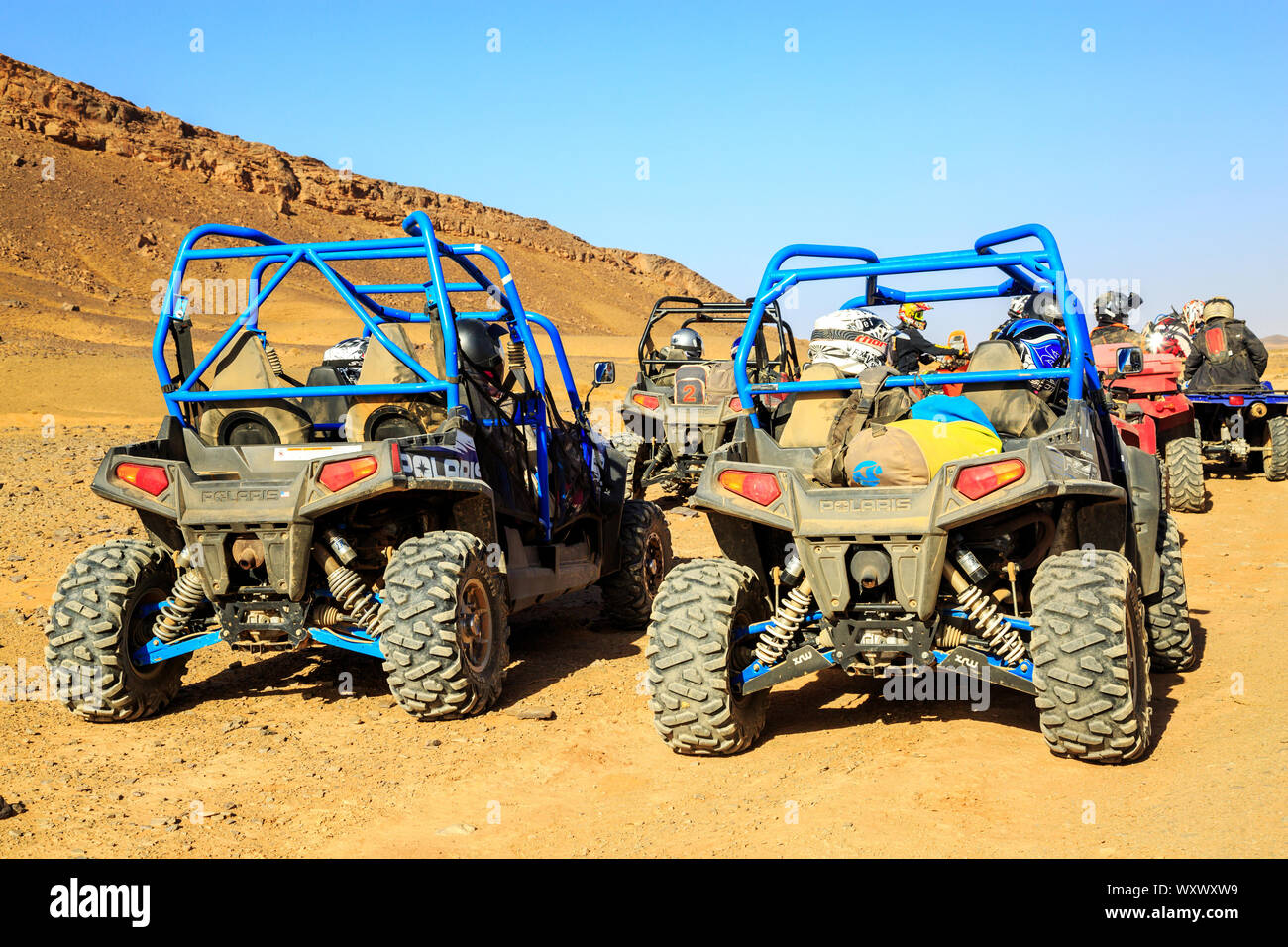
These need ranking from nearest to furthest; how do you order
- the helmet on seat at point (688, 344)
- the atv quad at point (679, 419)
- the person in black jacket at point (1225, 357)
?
the atv quad at point (679, 419)
the person in black jacket at point (1225, 357)
the helmet on seat at point (688, 344)

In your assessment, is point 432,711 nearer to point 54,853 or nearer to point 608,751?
point 608,751

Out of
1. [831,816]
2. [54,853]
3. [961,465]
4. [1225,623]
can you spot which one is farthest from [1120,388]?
[54,853]

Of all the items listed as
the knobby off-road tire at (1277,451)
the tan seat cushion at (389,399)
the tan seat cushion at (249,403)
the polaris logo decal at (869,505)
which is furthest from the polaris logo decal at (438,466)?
the knobby off-road tire at (1277,451)

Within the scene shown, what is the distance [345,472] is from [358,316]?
3.52 ft

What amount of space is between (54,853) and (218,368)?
123 inches

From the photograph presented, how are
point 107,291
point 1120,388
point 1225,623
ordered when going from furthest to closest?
point 107,291, point 1120,388, point 1225,623

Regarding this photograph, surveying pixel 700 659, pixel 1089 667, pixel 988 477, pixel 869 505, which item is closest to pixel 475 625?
pixel 700 659

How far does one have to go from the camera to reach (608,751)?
18.8 ft

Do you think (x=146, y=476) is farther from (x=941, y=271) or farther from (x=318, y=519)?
(x=941, y=271)

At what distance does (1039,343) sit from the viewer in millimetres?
7172

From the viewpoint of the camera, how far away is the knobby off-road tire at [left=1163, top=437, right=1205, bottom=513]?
12.9 m

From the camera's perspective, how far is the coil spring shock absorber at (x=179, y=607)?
249 inches

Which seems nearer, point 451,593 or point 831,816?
point 831,816

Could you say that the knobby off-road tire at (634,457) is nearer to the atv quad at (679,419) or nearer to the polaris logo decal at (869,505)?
the atv quad at (679,419)
